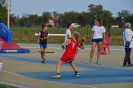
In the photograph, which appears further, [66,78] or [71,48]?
[71,48]

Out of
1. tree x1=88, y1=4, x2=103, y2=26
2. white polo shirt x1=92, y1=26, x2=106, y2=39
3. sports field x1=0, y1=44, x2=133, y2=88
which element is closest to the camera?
sports field x1=0, y1=44, x2=133, y2=88

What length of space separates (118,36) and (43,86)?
3674 centimetres

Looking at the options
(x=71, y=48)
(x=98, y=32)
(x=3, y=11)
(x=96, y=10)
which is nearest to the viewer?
(x=71, y=48)

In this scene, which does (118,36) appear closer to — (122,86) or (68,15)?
(68,15)

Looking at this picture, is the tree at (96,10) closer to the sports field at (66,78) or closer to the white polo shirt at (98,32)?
the white polo shirt at (98,32)

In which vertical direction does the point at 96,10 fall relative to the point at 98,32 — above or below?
above

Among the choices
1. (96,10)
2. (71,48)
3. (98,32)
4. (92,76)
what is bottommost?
(92,76)

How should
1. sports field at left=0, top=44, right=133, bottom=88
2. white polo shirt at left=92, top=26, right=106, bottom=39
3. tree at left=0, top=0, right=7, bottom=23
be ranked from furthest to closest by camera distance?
tree at left=0, top=0, right=7, bottom=23 < white polo shirt at left=92, top=26, right=106, bottom=39 < sports field at left=0, top=44, right=133, bottom=88

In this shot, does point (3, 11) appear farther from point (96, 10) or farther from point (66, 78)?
point (66, 78)

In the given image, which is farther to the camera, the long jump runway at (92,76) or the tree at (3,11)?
the tree at (3,11)

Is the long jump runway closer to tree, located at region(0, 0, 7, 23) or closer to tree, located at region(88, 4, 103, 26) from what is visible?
tree, located at region(88, 4, 103, 26)

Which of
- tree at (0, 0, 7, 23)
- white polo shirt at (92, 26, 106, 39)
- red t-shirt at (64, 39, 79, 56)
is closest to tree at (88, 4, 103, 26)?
white polo shirt at (92, 26, 106, 39)

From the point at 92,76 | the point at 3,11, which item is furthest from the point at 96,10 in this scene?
the point at 3,11

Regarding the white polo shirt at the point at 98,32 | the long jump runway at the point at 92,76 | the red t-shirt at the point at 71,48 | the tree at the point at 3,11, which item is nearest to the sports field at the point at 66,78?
the long jump runway at the point at 92,76
